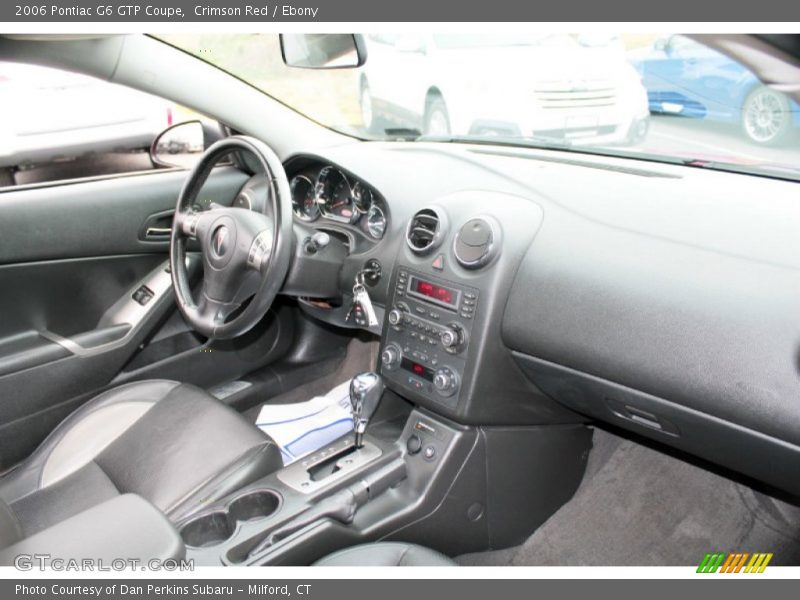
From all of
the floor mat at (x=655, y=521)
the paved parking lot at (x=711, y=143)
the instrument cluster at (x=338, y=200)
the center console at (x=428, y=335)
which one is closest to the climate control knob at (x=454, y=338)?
the center console at (x=428, y=335)

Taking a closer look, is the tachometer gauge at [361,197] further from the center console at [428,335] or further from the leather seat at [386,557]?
the leather seat at [386,557]

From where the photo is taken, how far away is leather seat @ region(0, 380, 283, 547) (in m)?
1.82

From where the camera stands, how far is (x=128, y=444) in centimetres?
198

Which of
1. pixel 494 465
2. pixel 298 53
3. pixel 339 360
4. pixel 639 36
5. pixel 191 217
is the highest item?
pixel 639 36

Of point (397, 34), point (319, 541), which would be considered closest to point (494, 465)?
point (319, 541)

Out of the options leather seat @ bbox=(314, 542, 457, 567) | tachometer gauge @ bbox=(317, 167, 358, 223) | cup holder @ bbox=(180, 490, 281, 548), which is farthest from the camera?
tachometer gauge @ bbox=(317, 167, 358, 223)

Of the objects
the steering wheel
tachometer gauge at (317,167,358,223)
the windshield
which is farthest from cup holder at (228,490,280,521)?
the windshield

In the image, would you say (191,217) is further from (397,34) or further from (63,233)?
(397,34)

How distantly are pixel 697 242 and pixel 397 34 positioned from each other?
4.54ft

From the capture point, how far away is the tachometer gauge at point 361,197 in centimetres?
228

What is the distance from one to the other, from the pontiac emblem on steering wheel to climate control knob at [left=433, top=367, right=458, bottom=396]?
68cm

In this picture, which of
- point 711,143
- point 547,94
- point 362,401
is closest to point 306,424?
point 362,401

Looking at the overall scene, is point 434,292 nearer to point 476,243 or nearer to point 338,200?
point 476,243

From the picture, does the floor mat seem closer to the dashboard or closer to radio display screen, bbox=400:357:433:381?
radio display screen, bbox=400:357:433:381
